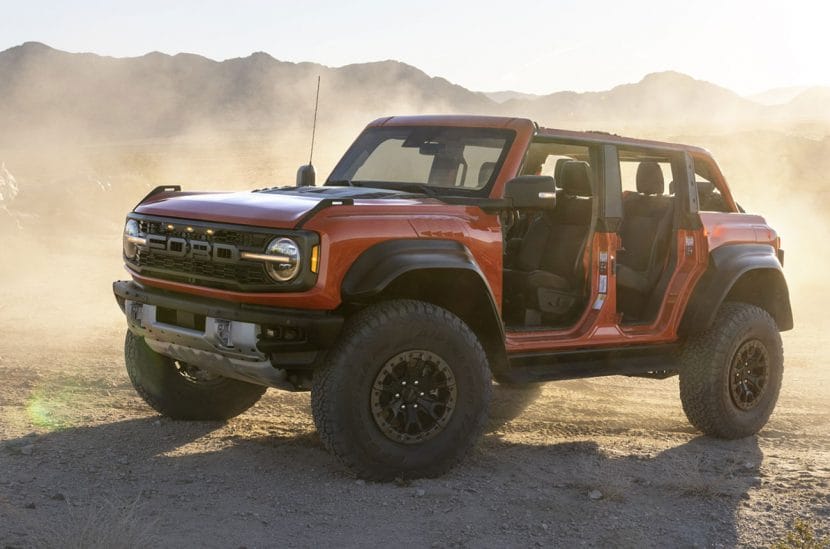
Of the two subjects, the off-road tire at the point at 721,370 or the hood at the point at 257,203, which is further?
the off-road tire at the point at 721,370

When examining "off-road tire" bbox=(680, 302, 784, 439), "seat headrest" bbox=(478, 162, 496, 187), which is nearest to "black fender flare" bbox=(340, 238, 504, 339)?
"seat headrest" bbox=(478, 162, 496, 187)

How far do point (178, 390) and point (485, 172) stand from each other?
97.0 inches

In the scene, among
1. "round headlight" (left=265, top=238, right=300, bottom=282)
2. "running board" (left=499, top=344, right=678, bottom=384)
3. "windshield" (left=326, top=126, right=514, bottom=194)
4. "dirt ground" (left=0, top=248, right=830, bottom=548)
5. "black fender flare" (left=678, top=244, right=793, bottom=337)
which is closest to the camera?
"dirt ground" (left=0, top=248, right=830, bottom=548)

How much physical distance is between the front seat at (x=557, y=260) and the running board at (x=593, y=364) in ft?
1.08

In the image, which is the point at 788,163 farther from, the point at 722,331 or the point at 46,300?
the point at 722,331

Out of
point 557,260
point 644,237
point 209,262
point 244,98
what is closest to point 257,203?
point 209,262

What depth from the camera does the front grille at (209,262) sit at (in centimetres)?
550

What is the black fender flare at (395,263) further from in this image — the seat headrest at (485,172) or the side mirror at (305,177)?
the side mirror at (305,177)

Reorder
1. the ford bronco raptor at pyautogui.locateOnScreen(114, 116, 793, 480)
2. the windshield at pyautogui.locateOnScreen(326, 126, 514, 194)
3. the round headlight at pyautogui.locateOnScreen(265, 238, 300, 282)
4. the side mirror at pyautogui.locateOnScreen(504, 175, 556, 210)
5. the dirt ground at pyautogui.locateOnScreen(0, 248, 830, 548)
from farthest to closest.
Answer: the windshield at pyautogui.locateOnScreen(326, 126, 514, 194), the side mirror at pyautogui.locateOnScreen(504, 175, 556, 210), the ford bronco raptor at pyautogui.locateOnScreen(114, 116, 793, 480), the round headlight at pyautogui.locateOnScreen(265, 238, 300, 282), the dirt ground at pyautogui.locateOnScreen(0, 248, 830, 548)

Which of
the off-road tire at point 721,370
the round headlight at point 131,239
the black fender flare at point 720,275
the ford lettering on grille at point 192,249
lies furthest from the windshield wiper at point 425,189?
the off-road tire at point 721,370

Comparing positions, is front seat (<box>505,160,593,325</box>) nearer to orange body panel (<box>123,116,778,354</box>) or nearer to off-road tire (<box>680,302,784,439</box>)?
orange body panel (<box>123,116,778,354</box>)

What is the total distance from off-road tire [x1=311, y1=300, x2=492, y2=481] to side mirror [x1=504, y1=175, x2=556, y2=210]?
78cm

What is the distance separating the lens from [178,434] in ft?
22.8

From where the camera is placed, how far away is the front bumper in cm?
541
